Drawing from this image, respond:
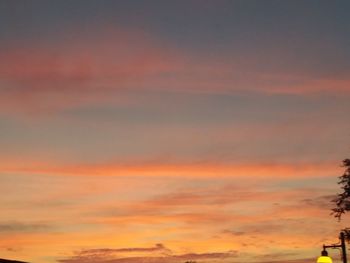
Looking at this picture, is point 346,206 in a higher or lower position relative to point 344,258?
higher

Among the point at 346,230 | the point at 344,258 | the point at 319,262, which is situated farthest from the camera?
the point at 346,230

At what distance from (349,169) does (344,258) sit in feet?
15.9

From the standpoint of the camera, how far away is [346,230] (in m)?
38.3

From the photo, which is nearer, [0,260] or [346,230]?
[0,260]

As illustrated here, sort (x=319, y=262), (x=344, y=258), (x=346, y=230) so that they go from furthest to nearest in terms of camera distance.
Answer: (x=346, y=230), (x=344, y=258), (x=319, y=262)

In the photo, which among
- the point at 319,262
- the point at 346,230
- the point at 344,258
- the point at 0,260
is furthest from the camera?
the point at 346,230

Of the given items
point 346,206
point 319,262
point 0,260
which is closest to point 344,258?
point 346,206

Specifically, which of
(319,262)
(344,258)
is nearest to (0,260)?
(319,262)

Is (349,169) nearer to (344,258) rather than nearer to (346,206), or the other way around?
(346,206)

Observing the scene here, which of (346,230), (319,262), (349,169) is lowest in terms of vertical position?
(319,262)

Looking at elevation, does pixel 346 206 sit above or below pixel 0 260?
above

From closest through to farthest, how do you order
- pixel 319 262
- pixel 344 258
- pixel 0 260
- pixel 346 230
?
pixel 319 262
pixel 0 260
pixel 344 258
pixel 346 230

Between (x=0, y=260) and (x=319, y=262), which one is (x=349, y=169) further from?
(x=0, y=260)

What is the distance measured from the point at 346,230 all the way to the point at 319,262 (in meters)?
14.0
